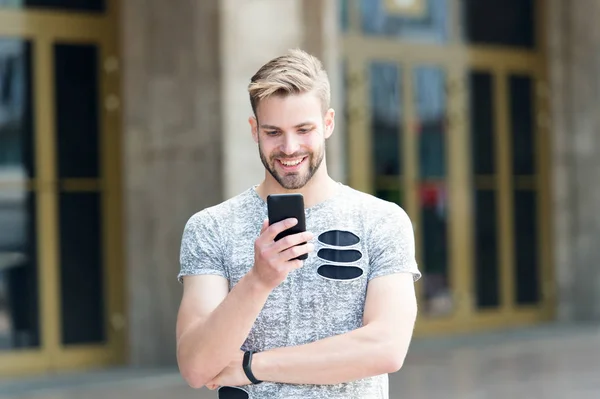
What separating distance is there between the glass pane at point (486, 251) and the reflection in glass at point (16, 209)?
16.2 ft

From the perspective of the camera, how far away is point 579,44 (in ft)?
42.9

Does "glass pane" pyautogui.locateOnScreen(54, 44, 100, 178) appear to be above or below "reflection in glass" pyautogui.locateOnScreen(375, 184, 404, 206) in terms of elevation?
above

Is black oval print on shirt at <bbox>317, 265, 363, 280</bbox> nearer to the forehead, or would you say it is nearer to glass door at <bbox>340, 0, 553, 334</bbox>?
the forehead

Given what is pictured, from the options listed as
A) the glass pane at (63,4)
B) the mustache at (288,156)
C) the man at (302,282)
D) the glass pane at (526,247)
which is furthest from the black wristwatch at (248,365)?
the glass pane at (526,247)

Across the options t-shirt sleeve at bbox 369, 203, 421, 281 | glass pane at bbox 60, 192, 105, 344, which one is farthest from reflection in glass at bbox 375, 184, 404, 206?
t-shirt sleeve at bbox 369, 203, 421, 281

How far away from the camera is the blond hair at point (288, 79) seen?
228 centimetres

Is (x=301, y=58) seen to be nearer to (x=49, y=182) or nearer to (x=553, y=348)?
(x=49, y=182)

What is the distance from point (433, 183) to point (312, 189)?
386 inches

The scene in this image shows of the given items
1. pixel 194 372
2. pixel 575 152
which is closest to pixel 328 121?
pixel 194 372

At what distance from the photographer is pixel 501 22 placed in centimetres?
1282

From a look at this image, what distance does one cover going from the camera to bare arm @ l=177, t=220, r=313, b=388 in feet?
7.04

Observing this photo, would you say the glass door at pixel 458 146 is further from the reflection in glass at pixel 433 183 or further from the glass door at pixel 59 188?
the glass door at pixel 59 188

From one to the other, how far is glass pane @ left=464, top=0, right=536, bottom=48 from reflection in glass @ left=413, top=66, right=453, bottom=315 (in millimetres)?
716

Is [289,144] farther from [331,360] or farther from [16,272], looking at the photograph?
[16,272]
